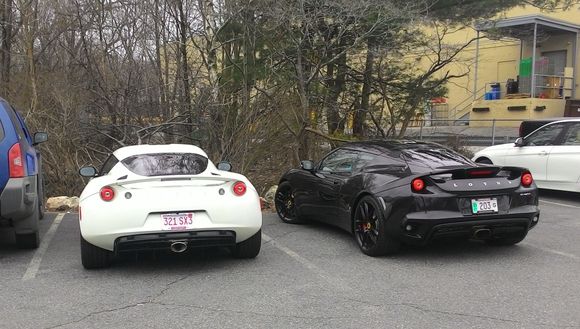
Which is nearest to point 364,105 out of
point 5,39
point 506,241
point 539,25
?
point 506,241

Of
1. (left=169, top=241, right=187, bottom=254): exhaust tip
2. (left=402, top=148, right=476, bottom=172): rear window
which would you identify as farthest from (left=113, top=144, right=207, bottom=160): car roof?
(left=402, top=148, right=476, bottom=172): rear window

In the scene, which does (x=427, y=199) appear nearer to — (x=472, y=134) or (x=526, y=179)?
(x=526, y=179)

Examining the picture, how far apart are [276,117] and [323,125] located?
2.13 meters

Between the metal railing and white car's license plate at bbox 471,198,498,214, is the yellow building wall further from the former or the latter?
white car's license plate at bbox 471,198,498,214

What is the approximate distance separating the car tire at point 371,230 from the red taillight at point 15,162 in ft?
12.0

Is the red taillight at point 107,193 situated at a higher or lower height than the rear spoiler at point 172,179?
lower

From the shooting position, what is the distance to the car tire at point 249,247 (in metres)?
6.04

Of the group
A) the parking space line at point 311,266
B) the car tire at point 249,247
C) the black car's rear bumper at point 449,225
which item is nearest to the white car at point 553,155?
the black car's rear bumper at point 449,225

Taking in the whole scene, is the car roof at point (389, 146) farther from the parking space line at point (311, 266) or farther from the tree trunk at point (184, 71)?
the tree trunk at point (184, 71)

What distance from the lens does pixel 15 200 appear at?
583cm

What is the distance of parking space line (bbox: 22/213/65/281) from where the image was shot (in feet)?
18.5

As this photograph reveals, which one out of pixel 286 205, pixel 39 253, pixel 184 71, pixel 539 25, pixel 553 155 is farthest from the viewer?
pixel 539 25

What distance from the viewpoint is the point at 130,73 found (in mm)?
14477

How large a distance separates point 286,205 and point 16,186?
3858 millimetres
